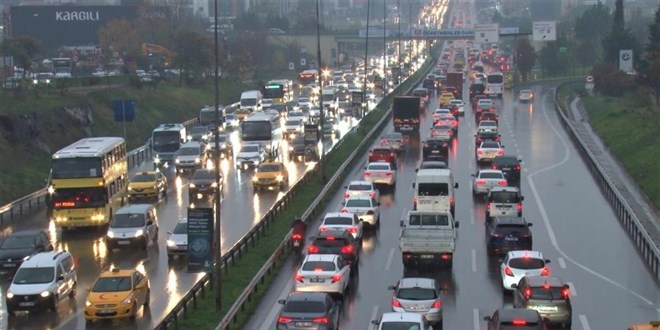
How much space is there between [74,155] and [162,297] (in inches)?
506

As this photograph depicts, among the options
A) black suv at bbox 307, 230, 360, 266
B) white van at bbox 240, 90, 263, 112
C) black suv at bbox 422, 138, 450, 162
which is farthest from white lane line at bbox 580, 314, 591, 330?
white van at bbox 240, 90, 263, 112

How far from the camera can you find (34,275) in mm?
32000

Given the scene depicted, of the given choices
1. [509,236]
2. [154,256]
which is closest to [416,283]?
[509,236]

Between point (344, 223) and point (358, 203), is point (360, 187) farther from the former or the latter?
point (344, 223)

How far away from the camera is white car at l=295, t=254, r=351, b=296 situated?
31453 mm

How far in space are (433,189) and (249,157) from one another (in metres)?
22.4

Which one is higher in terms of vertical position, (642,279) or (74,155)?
(74,155)

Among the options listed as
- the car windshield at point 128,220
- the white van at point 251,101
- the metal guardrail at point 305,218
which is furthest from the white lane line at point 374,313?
the white van at point 251,101

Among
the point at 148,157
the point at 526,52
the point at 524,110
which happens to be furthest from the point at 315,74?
the point at 148,157

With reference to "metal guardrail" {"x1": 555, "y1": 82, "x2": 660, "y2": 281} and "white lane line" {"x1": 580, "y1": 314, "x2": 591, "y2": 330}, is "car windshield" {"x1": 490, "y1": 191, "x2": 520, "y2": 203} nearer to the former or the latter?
"metal guardrail" {"x1": 555, "y1": 82, "x2": 660, "y2": 281}

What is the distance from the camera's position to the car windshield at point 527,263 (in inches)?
1249

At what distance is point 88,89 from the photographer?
292 feet

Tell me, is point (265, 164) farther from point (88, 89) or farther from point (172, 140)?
point (88, 89)

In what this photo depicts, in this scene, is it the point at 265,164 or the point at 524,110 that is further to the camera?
the point at 524,110
